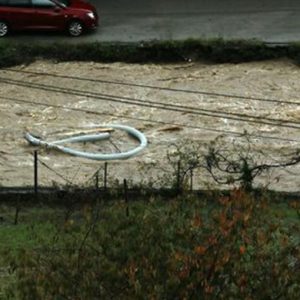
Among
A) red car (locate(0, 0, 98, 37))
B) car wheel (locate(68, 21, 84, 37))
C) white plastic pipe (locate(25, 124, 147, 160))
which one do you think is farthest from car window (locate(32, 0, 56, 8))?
white plastic pipe (locate(25, 124, 147, 160))

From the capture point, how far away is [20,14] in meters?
31.0

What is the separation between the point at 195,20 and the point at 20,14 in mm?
5982

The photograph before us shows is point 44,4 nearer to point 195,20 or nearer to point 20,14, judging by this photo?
point 20,14

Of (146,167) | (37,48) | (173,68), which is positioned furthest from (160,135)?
(37,48)

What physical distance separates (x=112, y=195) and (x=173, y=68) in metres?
12.6

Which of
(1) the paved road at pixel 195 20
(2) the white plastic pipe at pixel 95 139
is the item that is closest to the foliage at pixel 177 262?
(2) the white plastic pipe at pixel 95 139

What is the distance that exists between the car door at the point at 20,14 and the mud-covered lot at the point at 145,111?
1.63 metres

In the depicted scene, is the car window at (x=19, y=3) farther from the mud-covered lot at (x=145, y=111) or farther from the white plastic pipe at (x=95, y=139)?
the white plastic pipe at (x=95, y=139)

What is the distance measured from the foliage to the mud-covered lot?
521 inches

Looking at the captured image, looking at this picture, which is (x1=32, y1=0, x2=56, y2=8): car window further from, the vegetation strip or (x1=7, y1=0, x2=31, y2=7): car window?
Answer: the vegetation strip

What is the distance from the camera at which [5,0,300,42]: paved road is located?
3095cm

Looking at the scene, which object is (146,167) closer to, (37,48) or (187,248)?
(37,48)

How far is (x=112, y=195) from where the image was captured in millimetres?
18156

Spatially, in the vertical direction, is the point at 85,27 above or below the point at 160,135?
above
